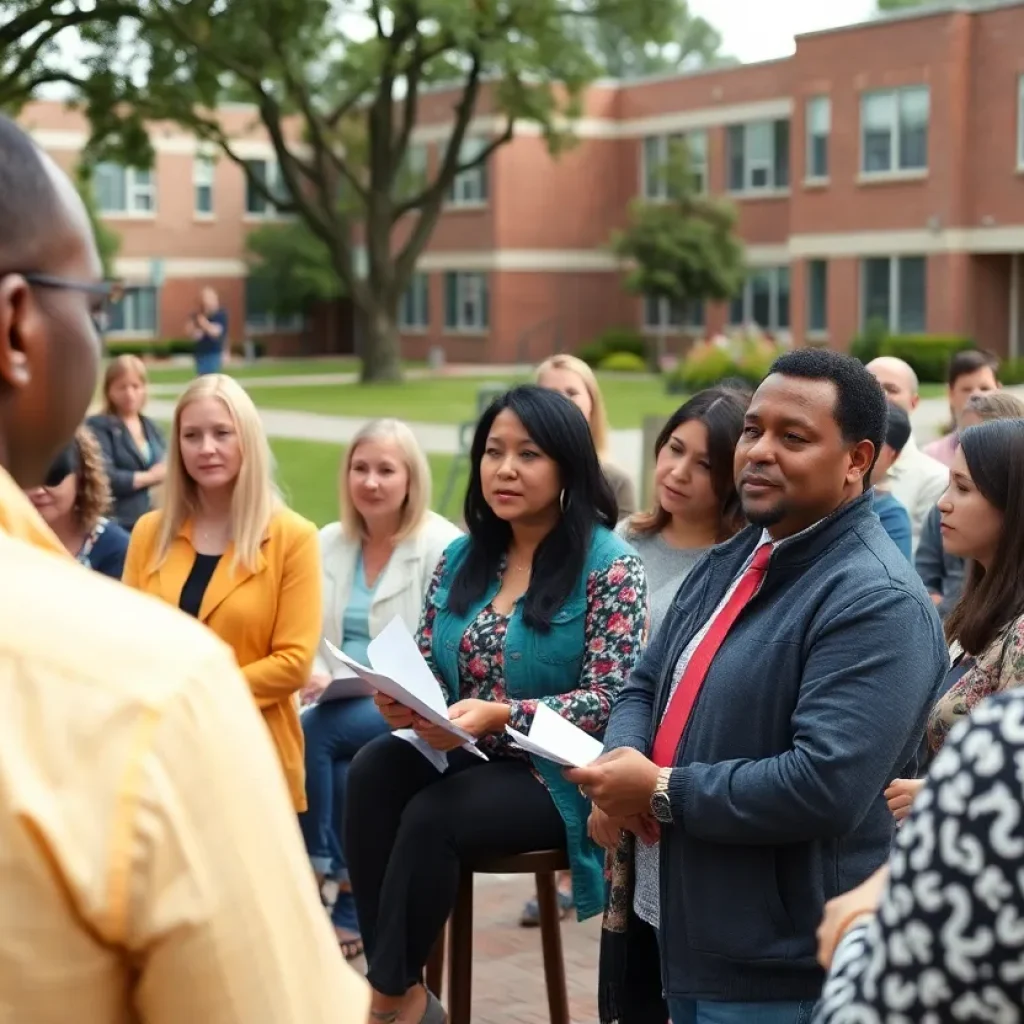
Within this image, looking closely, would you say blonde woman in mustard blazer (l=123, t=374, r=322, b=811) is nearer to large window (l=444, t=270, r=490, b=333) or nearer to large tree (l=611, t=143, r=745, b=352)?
large tree (l=611, t=143, r=745, b=352)

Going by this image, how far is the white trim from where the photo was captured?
57.2 meters

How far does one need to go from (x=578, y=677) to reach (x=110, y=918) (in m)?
3.70

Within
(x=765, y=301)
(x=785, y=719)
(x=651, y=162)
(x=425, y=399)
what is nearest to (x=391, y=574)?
(x=785, y=719)

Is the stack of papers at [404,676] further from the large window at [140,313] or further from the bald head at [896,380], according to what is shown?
the large window at [140,313]

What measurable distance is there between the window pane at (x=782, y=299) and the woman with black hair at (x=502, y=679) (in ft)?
144

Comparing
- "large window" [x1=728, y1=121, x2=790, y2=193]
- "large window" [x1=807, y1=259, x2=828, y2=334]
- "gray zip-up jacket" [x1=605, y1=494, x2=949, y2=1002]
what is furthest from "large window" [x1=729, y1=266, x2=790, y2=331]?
"gray zip-up jacket" [x1=605, y1=494, x2=949, y2=1002]

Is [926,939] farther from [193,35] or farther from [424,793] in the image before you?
[193,35]

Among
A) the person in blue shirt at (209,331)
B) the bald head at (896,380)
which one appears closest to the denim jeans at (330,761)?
the bald head at (896,380)

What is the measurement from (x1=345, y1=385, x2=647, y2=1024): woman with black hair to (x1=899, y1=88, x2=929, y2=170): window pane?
38084mm

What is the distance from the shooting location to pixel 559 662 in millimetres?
4930

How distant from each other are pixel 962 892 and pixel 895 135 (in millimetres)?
42285

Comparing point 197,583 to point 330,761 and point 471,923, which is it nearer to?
point 330,761

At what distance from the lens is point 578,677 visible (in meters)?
4.94

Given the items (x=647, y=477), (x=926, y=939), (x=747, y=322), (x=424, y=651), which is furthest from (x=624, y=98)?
(x=926, y=939)
